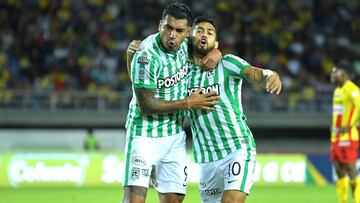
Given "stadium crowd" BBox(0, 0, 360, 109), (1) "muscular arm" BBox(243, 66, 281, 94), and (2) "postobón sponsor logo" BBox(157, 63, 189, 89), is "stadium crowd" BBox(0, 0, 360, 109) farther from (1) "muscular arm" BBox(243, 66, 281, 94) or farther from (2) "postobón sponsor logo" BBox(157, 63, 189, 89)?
(1) "muscular arm" BBox(243, 66, 281, 94)

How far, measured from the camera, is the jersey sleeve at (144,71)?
6.45 m

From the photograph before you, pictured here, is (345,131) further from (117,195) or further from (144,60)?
(144,60)

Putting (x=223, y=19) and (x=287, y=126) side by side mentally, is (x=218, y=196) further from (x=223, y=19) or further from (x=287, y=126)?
(x=223, y=19)

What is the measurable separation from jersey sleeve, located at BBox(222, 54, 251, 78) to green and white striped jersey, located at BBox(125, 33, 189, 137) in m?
0.35

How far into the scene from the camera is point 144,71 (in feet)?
21.1

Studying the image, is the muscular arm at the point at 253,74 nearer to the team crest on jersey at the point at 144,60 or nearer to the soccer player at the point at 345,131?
the team crest on jersey at the point at 144,60

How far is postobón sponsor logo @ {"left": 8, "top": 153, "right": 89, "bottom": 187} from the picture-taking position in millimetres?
17516

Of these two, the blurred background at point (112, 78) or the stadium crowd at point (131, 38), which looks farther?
the stadium crowd at point (131, 38)

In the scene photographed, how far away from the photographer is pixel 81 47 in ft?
71.7

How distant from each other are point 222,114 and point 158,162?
2.29ft

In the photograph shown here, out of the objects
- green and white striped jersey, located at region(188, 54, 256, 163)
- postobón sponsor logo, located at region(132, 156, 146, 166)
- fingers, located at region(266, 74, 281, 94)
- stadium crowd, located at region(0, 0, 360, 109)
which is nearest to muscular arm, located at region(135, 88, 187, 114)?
green and white striped jersey, located at region(188, 54, 256, 163)

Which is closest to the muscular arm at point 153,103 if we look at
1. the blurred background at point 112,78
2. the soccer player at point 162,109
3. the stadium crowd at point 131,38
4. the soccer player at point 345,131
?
the soccer player at point 162,109

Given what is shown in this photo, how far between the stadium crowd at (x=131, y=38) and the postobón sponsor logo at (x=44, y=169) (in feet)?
9.25

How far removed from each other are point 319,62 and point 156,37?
56.5 ft
